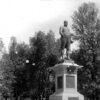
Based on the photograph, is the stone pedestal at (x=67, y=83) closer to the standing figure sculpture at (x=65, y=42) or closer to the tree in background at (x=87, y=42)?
the standing figure sculpture at (x=65, y=42)

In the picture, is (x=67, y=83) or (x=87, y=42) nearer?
(x=67, y=83)

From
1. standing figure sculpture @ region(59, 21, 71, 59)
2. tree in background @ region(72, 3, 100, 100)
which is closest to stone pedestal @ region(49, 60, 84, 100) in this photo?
standing figure sculpture @ region(59, 21, 71, 59)

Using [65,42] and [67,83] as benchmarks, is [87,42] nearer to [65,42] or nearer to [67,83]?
[65,42]

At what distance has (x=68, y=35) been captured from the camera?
21594 millimetres

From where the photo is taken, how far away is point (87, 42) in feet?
123

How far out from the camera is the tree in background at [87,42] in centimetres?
3519

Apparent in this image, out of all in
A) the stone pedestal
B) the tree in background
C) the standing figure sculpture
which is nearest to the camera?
the stone pedestal

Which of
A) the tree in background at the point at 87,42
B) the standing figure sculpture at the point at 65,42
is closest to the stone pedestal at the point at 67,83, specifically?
the standing figure sculpture at the point at 65,42

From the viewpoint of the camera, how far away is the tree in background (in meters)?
35.2

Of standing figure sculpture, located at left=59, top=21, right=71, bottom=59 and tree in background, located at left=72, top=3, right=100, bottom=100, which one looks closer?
standing figure sculpture, located at left=59, top=21, right=71, bottom=59

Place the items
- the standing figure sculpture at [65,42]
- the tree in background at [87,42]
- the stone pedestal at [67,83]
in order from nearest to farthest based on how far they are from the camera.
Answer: the stone pedestal at [67,83] → the standing figure sculpture at [65,42] → the tree in background at [87,42]

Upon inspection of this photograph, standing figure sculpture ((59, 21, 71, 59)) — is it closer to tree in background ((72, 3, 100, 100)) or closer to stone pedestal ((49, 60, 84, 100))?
stone pedestal ((49, 60, 84, 100))

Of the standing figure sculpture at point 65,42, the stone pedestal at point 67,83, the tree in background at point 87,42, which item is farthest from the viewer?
the tree in background at point 87,42

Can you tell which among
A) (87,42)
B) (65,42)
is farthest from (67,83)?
(87,42)
